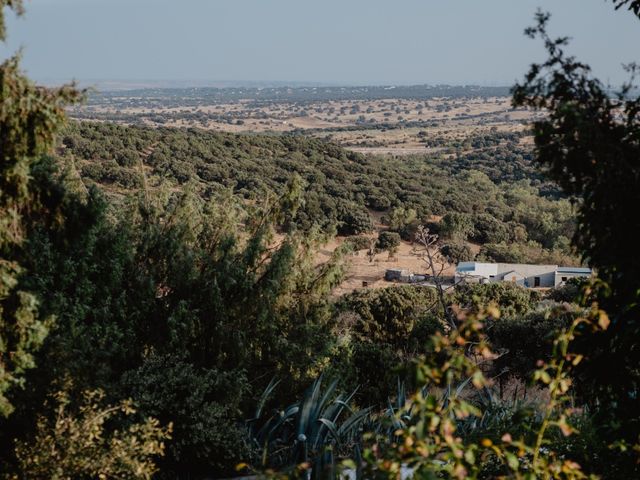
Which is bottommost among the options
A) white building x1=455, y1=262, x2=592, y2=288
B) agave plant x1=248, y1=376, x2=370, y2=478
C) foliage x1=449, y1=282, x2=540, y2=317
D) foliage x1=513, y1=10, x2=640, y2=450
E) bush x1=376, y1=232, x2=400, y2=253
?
white building x1=455, y1=262, x2=592, y2=288

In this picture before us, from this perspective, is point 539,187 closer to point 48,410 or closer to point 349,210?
point 349,210

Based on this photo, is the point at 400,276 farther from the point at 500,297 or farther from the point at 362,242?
the point at 500,297

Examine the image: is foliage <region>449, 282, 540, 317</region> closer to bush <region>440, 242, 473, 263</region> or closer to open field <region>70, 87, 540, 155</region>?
bush <region>440, 242, 473, 263</region>

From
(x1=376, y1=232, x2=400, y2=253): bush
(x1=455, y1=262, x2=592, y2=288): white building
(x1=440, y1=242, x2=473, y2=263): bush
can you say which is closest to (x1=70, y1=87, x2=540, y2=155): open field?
(x1=440, y1=242, x2=473, y2=263): bush

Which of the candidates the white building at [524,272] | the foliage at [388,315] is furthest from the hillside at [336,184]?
the foliage at [388,315]

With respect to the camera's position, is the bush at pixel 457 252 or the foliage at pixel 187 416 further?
the bush at pixel 457 252

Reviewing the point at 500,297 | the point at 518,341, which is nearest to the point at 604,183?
the point at 518,341

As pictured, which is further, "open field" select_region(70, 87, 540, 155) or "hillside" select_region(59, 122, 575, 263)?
"open field" select_region(70, 87, 540, 155)

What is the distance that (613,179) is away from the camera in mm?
3414

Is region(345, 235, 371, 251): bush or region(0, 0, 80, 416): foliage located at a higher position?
region(0, 0, 80, 416): foliage

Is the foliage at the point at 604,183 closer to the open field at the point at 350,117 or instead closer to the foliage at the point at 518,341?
the foliage at the point at 518,341

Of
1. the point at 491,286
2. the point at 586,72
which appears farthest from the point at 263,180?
the point at 586,72

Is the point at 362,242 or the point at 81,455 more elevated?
the point at 81,455

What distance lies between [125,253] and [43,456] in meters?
3.67
